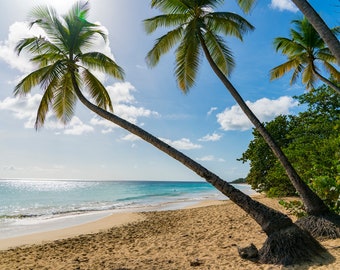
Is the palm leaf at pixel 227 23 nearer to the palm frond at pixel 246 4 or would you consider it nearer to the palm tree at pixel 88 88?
the palm frond at pixel 246 4

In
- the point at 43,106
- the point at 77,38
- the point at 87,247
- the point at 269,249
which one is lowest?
the point at 87,247

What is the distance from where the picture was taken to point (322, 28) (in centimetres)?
433

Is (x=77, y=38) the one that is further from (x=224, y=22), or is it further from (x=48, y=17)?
(x=224, y=22)

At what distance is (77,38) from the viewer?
8.87 meters

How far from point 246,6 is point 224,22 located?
65.9 inches

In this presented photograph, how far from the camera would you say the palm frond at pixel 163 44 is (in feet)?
31.6

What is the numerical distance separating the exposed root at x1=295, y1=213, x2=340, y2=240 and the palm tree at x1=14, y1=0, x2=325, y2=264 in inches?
38.5

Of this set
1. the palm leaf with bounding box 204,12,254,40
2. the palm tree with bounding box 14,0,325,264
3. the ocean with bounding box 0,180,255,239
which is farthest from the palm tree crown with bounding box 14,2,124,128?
the ocean with bounding box 0,180,255,239

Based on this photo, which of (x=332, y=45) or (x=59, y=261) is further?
(x=59, y=261)

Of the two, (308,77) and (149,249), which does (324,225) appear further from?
(308,77)

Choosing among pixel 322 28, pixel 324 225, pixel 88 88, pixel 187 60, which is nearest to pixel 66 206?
pixel 88 88

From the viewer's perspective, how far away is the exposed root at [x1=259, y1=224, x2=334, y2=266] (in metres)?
5.34

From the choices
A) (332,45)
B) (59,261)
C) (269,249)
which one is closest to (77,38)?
(59,261)

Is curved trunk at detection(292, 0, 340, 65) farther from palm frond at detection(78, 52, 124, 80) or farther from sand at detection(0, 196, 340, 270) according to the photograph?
palm frond at detection(78, 52, 124, 80)
